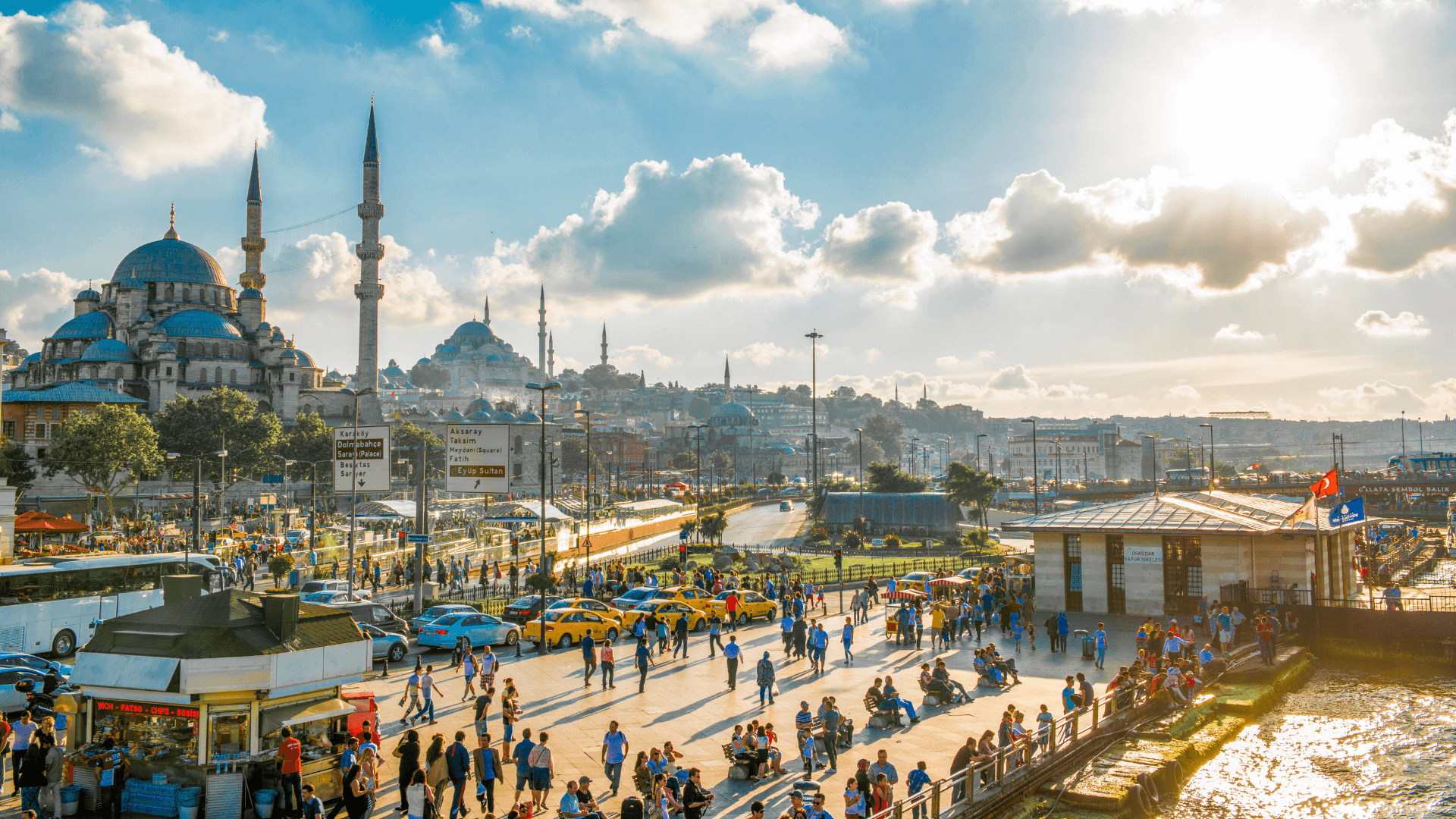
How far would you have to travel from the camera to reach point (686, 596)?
2845 centimetres

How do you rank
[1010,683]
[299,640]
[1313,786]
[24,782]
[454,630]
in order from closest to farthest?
1. [24,782]
2. [299,640]
3. [1313,786]
4. [1010,683]
5. [454,630]

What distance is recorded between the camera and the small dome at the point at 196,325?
288 feet

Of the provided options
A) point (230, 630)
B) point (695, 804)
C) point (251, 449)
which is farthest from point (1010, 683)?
point (251, 449)

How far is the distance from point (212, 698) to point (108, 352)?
3466 inches

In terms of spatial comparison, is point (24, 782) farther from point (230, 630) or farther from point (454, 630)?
point (454, 630)

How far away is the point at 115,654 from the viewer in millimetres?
11891

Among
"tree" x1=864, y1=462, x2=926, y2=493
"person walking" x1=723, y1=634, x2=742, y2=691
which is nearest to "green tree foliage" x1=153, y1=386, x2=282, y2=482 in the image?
"tree" x1=864, y1=462, x2=926, y2=493

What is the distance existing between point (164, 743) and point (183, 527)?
46.9 meters

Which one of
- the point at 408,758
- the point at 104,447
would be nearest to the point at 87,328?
the point at 104,447

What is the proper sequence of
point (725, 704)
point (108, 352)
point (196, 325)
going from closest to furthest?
point (725, 704) → point (108, 352) → point (196, 325)

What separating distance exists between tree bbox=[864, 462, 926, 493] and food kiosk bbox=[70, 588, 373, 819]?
195ft

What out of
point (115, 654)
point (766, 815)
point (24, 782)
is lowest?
point (766, 815)

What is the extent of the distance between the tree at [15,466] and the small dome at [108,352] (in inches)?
987

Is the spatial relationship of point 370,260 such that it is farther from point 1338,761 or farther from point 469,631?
point 1338,761
